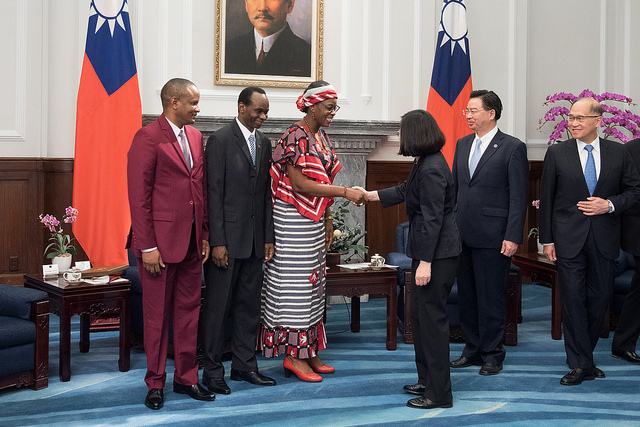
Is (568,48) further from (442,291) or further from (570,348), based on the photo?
(442,291)

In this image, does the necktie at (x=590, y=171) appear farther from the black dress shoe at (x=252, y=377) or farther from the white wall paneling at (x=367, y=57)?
the white wall paneling at (x=367, y=57)

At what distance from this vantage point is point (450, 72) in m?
6.64

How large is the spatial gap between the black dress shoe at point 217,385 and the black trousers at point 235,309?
0.07 feet

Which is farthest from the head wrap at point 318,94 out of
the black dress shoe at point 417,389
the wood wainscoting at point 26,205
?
the wood wainscoting at point 26,205

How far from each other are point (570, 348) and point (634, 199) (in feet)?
3.12

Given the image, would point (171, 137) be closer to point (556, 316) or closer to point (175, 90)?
point (175, 90)

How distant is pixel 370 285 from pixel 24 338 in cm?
223

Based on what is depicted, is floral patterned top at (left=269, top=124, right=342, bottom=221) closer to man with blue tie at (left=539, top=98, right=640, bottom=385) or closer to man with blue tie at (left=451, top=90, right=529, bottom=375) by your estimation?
man with blue tie at (left=451, top=90, right=529, bottom=375)

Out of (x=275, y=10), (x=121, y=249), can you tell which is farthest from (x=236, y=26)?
(x=121, y=249)

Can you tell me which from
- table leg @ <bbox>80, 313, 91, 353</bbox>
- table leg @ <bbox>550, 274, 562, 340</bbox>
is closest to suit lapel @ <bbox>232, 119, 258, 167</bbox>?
table leg @ <bbox>80, 313, 91, 353</bbox>

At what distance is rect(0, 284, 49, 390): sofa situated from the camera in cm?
366

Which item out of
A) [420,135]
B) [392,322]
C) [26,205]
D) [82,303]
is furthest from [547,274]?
[26,205]

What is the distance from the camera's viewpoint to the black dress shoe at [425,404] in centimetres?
351

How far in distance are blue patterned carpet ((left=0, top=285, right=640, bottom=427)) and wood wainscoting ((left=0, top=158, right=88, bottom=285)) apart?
61.5 inches
